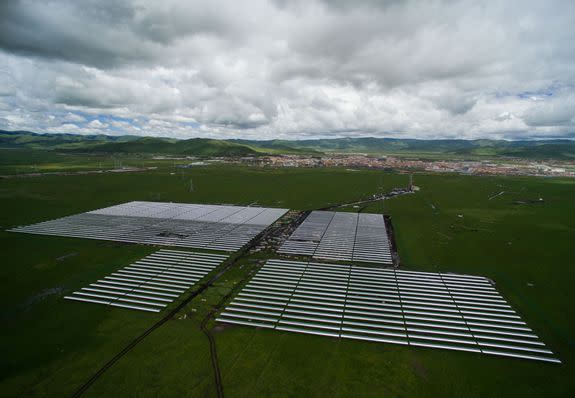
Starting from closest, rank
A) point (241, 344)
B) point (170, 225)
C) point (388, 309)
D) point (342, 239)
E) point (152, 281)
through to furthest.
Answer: point (241, 344) → point (388, 309) → point (152, 281) → point (342, 239) → point (170, 225)

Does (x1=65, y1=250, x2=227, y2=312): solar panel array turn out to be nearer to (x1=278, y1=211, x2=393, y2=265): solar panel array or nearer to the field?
the field

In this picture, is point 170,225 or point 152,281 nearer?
point 152,281

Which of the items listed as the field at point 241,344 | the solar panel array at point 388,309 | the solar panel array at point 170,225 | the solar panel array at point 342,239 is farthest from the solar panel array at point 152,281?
the solar panel array at point 342,239

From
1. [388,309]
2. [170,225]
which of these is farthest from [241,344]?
[170,225]

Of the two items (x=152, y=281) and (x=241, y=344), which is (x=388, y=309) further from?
(x=152, y=281)

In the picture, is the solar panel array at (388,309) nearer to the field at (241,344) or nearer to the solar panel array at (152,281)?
the field at (241,344)
